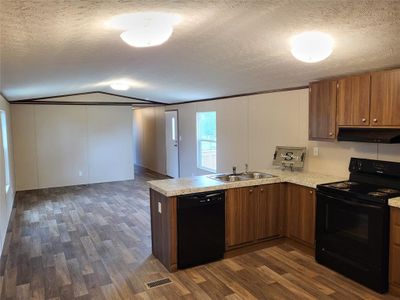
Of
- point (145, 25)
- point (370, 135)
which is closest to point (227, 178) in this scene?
point (370, 135)

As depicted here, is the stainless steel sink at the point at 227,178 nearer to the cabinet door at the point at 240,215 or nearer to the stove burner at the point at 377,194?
the cabinet door at the point at 240,215

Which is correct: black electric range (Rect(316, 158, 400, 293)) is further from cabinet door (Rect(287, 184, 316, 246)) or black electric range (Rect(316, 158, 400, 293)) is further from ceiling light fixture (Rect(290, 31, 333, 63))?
ceiling light fixture (Rect(290, 31, 333, 63))

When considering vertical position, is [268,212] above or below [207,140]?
below

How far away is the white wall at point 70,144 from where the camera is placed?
741 cm

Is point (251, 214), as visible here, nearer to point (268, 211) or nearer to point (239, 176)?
point (268, 211)

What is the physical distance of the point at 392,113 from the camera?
3.09m

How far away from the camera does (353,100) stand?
3467 millimetres

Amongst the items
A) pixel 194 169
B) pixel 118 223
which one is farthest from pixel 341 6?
pixel 194 169

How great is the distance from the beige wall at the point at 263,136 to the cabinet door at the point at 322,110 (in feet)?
1.10

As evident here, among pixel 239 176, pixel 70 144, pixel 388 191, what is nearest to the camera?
pixel 388 191

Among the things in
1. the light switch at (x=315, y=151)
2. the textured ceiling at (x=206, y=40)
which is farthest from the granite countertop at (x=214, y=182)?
the textured ceiling at (x=206, y=40)

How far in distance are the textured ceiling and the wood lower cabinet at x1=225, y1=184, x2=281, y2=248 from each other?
146cm

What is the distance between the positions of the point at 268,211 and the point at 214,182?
84 centimetres

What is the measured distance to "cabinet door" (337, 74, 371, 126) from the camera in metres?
3.34
